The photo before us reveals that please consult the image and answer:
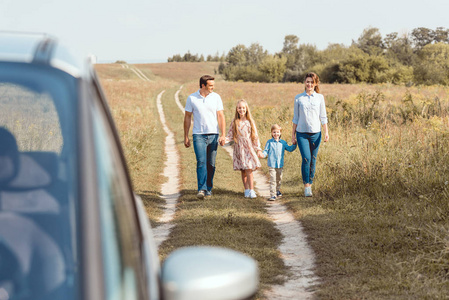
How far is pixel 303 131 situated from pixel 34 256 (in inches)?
322

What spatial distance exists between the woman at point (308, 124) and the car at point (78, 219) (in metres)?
7.83

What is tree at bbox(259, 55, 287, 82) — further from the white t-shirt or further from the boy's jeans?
the white t-shirt

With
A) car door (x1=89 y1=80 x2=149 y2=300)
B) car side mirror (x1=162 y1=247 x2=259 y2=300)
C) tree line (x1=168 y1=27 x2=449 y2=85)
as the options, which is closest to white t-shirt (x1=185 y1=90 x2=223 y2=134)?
car door (x1=89 y1=80 x2=149 y2=300)

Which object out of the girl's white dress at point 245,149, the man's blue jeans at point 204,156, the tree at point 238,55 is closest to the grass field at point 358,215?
the man's blue jeans at point 204,156

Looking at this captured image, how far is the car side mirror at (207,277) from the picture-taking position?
1384mm

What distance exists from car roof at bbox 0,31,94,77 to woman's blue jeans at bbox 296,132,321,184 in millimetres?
8164

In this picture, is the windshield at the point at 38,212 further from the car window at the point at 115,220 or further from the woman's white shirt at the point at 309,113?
the woman's white shirt at the point at 309,113

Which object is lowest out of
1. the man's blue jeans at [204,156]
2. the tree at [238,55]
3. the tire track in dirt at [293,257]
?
the tire track in dirt at [293,257]

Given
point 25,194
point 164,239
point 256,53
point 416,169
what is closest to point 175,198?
point 164,239

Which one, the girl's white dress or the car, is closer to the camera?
the car

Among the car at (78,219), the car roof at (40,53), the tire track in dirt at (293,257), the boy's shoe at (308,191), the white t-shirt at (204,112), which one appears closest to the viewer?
the car at (78,219)

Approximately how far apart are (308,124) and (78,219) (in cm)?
866

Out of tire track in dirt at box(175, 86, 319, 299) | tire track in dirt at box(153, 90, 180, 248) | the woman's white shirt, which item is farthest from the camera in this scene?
the woman's white shirt

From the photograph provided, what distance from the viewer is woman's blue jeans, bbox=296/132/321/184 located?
9758mm
